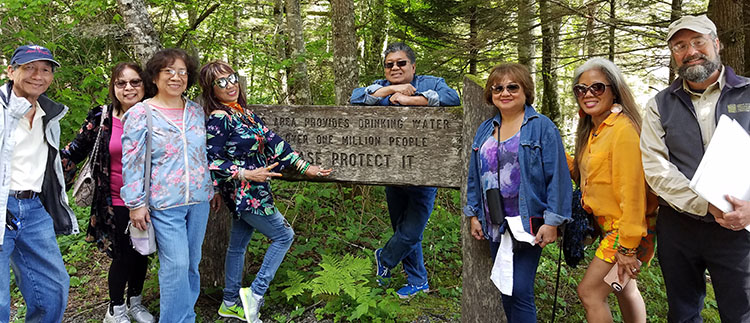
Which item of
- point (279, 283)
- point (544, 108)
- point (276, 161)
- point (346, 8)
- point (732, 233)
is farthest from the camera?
point (544, 108)

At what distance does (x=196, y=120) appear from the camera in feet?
10.6

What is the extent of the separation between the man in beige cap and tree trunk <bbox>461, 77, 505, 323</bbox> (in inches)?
44.4

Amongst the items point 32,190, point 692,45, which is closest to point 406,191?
point 692,45

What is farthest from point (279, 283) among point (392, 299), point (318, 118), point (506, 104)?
point (506, 104)

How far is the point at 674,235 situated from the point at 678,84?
905mm

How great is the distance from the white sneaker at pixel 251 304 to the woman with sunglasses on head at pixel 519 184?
2.07m

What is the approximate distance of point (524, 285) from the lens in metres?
2.83

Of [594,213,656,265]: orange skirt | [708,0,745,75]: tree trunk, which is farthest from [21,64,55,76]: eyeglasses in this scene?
[708,0,745,75]: tree trunk

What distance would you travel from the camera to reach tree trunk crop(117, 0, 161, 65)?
4.82m

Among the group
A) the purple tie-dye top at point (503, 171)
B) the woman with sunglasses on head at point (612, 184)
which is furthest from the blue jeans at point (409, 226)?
the woman with sunglasses on head at point (612, 184)

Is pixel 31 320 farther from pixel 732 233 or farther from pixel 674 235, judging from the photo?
pixel 732 233

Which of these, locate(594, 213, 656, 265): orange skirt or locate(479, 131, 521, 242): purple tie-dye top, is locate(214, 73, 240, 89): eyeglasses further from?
locate(594, 213, 656, 265): orange skirt

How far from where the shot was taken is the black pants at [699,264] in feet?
7.93

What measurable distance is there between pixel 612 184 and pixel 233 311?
126 inches
